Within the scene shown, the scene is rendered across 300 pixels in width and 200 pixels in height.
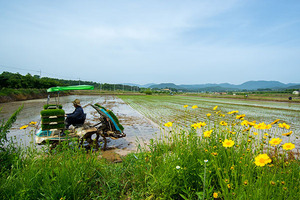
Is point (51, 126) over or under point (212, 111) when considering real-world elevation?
over

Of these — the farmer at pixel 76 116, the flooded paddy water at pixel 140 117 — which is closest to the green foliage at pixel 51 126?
the flooded paddy water at pixel 140 117

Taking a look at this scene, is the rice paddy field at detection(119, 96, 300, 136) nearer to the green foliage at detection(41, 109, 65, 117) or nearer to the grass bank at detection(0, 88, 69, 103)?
the green foliage at detection(41, 109, 65, 117)

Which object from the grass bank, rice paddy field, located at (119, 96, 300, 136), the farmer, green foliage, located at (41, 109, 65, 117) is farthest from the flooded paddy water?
the grass bank

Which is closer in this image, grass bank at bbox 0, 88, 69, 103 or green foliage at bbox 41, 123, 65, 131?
green foliage at bbox 41, 123, 65, 131

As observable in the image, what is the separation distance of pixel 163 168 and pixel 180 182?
303mm

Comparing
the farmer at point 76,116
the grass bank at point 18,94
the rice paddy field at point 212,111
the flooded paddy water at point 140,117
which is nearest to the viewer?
the farmer at point 76,116

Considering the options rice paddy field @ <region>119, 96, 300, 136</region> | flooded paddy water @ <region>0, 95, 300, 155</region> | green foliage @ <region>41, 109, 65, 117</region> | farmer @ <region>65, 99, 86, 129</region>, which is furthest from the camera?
rice paddy field @ <region>119, 96, 300, 136</region>

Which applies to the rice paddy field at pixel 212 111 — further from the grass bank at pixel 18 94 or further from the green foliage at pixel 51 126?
the grass bank at pixel 18 94

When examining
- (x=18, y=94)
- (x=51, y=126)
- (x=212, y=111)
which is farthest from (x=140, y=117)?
(x=18, y=94)

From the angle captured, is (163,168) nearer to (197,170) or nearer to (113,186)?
(197,170)

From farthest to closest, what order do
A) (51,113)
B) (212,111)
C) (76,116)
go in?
1. (212,111)
2. (76,116)
3. (51,113)

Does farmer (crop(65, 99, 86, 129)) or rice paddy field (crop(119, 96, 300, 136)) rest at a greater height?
farmer (crop(65, 99, 86, 129))

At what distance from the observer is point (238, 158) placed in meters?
2.31

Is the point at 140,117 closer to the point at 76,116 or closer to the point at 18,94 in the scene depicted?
the point at 76,116
